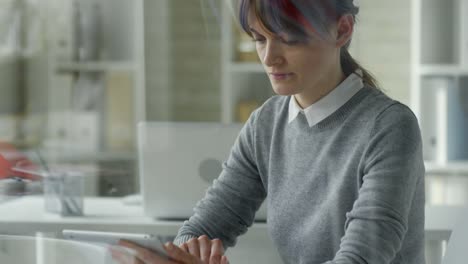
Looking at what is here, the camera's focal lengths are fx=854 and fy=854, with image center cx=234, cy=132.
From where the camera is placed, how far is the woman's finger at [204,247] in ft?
2.71

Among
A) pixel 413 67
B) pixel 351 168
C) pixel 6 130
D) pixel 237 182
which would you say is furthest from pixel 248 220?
pixel 6 130

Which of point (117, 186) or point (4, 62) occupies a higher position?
point (4, 62)

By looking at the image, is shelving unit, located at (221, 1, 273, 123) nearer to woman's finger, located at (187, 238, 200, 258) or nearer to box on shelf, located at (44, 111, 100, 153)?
box on shelf, located at (44, 111, 100, 153)

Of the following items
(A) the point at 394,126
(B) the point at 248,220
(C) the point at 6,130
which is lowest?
(C) the point at 6,130

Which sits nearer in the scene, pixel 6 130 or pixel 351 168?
pixel 351 168

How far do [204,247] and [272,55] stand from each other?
0.20 meters

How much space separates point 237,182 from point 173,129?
0.84 ft

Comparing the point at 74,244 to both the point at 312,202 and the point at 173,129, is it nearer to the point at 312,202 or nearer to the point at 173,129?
the point at 312,202

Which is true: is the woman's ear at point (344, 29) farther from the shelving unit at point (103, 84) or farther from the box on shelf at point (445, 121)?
the shelving unit at point (103, 84)

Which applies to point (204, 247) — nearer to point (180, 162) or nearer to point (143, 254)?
point (143, 254)

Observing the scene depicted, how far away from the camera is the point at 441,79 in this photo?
7.14 feet

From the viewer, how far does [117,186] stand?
192cm

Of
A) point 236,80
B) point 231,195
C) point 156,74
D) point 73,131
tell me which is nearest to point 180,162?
point 231,195

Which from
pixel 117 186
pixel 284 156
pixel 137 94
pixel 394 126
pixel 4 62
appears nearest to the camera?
pixel 394 126
